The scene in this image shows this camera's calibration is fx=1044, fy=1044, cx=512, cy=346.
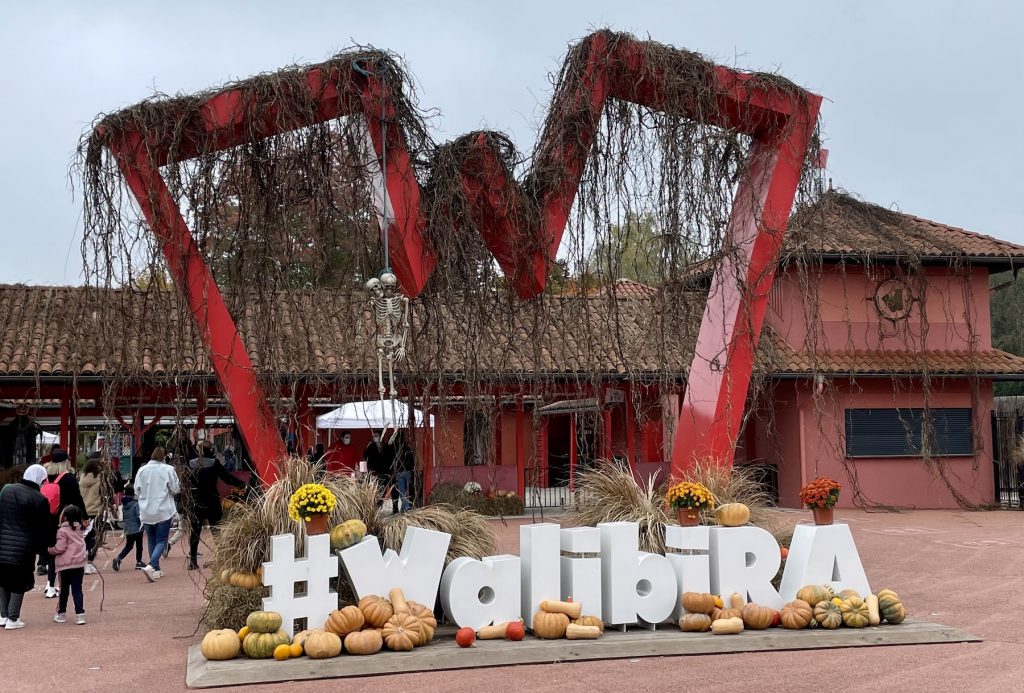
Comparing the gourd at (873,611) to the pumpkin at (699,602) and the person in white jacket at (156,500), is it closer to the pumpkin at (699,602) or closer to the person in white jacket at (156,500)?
the pumpkin at (699,602)

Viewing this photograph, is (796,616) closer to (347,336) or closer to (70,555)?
(347,336)

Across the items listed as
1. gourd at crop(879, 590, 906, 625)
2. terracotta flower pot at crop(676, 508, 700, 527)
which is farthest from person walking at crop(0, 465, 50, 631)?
gourd at crop(879, 590, 906, 625)

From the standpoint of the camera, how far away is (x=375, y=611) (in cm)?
757

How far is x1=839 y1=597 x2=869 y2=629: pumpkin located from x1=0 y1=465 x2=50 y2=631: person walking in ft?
22.6

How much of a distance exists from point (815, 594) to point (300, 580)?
408cm

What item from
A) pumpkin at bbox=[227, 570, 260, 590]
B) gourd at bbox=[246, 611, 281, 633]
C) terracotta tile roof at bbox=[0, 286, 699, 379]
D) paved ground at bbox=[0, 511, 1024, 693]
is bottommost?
paved ground at bbox=[0, 511, 1024, 693]

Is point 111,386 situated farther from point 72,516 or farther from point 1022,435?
point 1022,435

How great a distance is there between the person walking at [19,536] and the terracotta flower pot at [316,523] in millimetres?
3047

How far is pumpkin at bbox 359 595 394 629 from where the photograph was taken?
7562 mm

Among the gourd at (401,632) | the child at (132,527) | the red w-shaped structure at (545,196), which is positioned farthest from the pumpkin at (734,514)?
the child at (132,527)

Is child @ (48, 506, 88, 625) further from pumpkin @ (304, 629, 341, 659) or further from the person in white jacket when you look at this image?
pumpkin @ (304, 629, 341, 659)

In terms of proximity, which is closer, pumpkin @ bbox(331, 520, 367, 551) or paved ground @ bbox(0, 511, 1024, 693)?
paved ground @ bbox(0, 511, 1024, 693)

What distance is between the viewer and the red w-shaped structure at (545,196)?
821 cm

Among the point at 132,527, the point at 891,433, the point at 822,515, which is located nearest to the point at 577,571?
the point at 822,515
